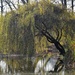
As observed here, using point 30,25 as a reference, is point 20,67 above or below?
below

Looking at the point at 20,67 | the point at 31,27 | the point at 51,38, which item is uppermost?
the point at 31,27

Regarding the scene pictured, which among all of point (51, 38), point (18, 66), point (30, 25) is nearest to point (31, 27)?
point (30, 25)

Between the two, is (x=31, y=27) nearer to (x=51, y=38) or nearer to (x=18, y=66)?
(x=51, y=38)

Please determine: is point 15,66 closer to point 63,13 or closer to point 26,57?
point 26,57

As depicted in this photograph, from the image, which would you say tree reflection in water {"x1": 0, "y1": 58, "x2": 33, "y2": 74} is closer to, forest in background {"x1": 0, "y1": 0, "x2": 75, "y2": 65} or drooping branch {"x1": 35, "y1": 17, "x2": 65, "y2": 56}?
forest in background {"x1": 0, "y1": 0, "x2": 75, "y2": 65}

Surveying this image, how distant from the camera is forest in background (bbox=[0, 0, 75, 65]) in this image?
44.0 ft

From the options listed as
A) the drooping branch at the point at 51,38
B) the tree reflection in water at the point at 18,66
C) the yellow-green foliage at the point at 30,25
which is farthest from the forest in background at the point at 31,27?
the tree reflection in water at the point at 18,66

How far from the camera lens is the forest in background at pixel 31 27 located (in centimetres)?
1342

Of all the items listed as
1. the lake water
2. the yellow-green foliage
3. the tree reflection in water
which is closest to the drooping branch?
the yellow-green foliage

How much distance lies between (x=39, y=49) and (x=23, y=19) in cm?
164

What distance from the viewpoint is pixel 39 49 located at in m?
14.2

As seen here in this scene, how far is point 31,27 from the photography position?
13383 mm

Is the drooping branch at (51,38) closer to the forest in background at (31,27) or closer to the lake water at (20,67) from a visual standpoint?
the forest in background at (31,27)

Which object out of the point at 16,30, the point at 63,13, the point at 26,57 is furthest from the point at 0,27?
the point at 63,13
